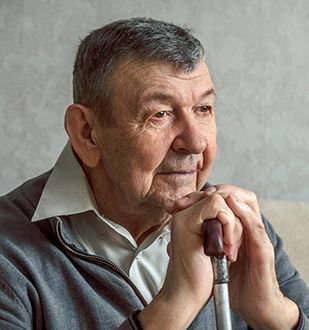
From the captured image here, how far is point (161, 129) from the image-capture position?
146cm

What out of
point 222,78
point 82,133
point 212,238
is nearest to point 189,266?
point 212,238

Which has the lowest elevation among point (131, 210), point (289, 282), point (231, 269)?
point (289, 282)

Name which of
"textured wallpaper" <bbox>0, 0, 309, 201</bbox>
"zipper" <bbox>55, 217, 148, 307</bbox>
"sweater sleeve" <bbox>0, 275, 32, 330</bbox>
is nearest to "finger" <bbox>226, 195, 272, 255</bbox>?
"zipper" <bbox>55, 217, 148, 307</bbox>

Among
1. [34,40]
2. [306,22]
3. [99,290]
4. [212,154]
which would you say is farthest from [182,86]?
[306,22]

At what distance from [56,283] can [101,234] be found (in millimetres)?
139

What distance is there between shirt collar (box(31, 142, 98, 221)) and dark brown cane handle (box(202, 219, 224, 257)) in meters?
0.27

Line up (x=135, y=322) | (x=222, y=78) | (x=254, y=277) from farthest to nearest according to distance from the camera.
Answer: (x=222, y=78)
(x=254, y=277)
(x=135, y=322)

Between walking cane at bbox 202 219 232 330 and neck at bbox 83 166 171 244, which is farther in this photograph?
neck at bbox 83 166 171 244

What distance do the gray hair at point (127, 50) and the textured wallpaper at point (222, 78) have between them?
2.14 feet

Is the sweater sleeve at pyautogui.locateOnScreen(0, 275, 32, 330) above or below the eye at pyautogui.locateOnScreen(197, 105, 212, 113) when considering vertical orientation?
below

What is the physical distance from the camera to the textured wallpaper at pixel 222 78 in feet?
7.00

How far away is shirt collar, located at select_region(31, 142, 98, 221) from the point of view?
1495mm

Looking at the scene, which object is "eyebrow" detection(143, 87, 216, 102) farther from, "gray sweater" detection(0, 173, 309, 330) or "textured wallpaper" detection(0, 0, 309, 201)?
"textured wallpaper" detection(0, 0, 309, 201)

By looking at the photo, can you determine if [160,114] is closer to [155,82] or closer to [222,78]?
[155,82]
